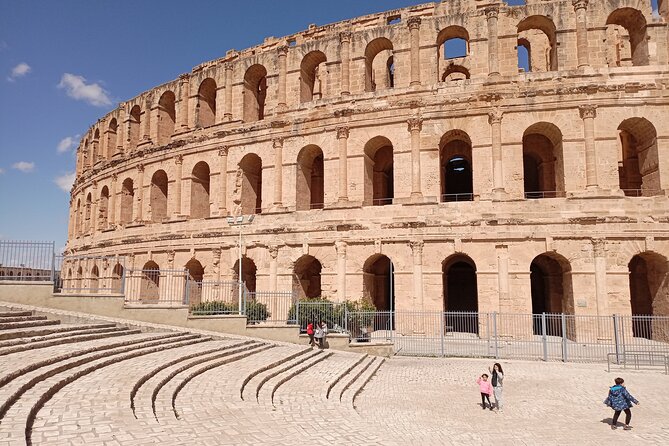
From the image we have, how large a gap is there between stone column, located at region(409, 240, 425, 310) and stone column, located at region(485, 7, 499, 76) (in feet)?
27.9

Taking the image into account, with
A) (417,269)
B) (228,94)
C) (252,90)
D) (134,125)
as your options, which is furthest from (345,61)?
(134,125)

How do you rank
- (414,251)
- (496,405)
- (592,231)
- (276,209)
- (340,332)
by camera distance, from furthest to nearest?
1. (276,209)
2. (414,251)
3. (592,231)
4. (340,332)
5. (496,405)

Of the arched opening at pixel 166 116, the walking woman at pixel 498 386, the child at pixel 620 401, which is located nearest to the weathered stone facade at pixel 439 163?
the arched opening at pixel 166 116

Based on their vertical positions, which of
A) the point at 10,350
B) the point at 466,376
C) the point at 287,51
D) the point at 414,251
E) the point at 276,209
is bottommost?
the point at 466,376

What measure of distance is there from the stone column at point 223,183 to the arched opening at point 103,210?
12.5 metres

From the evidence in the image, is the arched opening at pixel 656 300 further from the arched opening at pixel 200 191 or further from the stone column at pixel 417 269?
the arched opening at pixel 200 191

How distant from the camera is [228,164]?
2634 cm

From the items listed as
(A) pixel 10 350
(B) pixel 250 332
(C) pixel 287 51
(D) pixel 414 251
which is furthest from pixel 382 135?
(A) pixel 10 350

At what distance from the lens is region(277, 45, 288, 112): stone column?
25.3 metres

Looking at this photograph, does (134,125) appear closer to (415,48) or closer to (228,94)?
(228,94)

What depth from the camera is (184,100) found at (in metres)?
28.9

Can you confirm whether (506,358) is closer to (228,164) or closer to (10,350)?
(10,350)

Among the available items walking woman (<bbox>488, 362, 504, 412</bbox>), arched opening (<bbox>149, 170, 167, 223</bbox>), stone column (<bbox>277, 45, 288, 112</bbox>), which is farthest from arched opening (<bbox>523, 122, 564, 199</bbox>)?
arched opening (<bbox>149, 170, 167, 223</bbox>)

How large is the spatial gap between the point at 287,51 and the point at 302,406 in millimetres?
20669
